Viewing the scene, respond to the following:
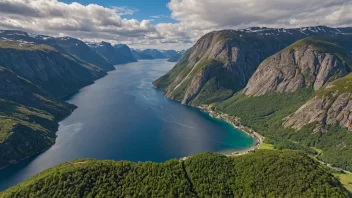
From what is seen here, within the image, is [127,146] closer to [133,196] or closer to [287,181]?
[133,196]

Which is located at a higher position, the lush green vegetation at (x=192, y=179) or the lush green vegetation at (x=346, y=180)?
the lush green vegetation at (x=192, y=179)

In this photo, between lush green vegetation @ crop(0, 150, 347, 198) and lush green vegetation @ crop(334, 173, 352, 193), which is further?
lush green vegetation @ crop(334, 173, 352, 193)

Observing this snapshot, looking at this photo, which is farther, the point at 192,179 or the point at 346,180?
the point at 346,180

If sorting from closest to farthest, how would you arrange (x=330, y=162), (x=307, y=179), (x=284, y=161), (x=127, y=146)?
1. (x=307, y=179)
2. (x=284, y=161)
3. (x=330, y=162)
4. (x=127, y=146)

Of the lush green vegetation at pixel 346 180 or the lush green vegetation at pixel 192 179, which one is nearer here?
the lush green vegetation at pixel 192 179

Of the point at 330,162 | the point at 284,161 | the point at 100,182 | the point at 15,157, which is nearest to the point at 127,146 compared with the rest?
the point at 15,157

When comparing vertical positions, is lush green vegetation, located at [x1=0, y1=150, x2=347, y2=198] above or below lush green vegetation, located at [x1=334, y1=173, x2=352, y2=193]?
above

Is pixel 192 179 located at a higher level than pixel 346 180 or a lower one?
higher

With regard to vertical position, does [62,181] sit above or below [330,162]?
above
